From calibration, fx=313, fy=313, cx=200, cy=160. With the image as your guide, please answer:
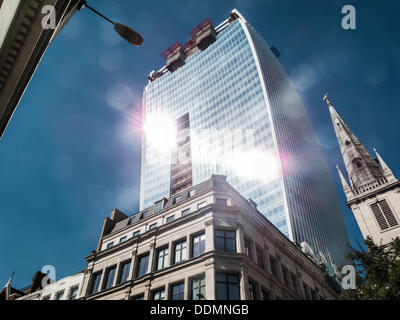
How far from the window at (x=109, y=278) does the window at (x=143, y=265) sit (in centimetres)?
377

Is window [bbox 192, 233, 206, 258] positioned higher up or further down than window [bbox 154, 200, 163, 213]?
further down

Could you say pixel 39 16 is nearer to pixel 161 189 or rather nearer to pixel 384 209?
pixel 384 209

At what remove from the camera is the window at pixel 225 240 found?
27.4m

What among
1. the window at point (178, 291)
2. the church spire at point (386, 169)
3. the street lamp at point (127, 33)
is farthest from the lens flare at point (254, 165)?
the street lamp at point (127, 33)

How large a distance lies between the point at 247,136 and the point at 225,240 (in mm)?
87444

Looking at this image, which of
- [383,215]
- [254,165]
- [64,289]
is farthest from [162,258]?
[254,165]

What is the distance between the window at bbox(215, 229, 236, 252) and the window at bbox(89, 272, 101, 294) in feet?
50.5

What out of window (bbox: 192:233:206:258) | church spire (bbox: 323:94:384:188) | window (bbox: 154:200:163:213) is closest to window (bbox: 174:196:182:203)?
→ window (bbox: 154:200:163:213)

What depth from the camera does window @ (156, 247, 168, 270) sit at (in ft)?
98.6

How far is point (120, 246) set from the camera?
34.9 m

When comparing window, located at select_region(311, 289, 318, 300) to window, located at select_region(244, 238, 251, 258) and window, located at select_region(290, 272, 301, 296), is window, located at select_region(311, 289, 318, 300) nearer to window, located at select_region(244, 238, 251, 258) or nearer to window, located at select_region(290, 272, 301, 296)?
window, located at select_region(290, 272, 301, 296)

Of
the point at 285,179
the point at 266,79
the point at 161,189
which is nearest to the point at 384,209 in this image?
the point at 285,179

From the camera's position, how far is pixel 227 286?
81.6 ft

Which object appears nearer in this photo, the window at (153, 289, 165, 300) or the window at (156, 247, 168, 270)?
the window at (153, 289, 165, 300)
